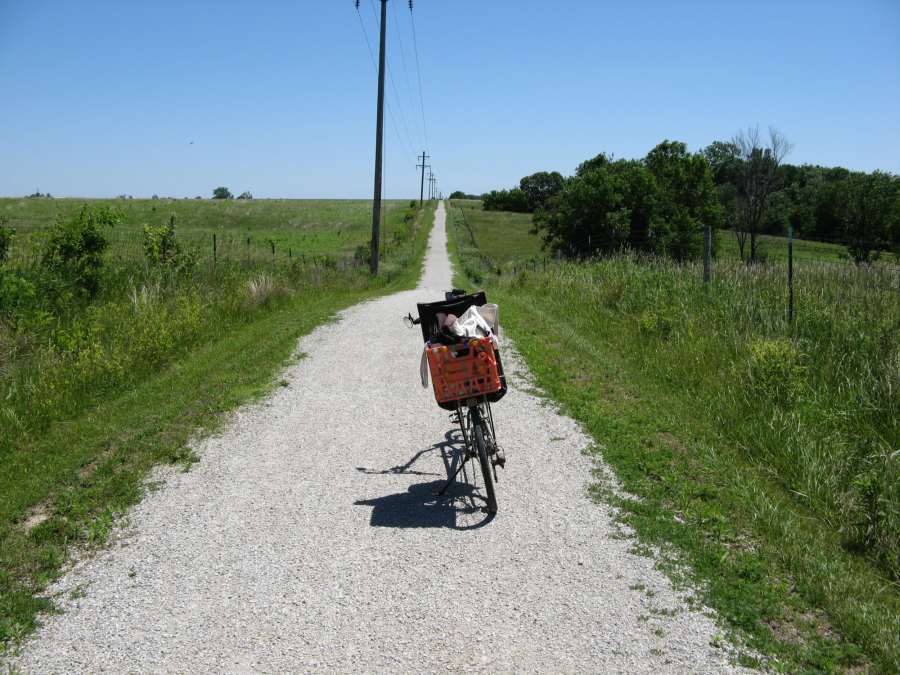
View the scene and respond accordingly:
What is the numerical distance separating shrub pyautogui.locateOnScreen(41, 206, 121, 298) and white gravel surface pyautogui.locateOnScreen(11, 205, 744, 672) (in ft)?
25.0

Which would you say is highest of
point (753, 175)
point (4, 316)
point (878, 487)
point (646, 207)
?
point (753, 175)

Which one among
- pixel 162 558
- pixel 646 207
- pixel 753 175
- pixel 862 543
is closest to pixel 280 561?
pixel 162 558

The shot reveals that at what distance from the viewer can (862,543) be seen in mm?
5137

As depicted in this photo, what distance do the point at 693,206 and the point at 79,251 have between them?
156 feet

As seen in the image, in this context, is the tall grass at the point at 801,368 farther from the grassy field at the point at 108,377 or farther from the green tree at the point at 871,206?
the green tree at the point at 871,206

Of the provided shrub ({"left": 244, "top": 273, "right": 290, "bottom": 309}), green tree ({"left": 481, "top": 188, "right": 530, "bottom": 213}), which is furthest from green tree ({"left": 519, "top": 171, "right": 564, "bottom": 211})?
shrub ({"left": 244, "top": 273, "right": 290, "bottom": 309})

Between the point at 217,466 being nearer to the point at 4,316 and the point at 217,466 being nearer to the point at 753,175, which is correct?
the point at 4,316

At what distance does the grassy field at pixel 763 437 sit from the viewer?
13.6ft

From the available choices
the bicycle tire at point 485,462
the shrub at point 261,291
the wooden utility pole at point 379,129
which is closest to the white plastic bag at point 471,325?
the bicycle tire at point 485,462

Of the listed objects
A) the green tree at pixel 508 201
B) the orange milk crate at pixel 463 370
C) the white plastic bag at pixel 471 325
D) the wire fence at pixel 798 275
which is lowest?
the orange milk crate at pixel 463 370

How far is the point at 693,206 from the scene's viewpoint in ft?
172

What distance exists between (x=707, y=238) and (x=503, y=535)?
998 centimetres

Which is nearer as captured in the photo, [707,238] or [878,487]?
[878,487]

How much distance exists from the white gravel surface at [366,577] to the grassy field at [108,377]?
1.23 ft
